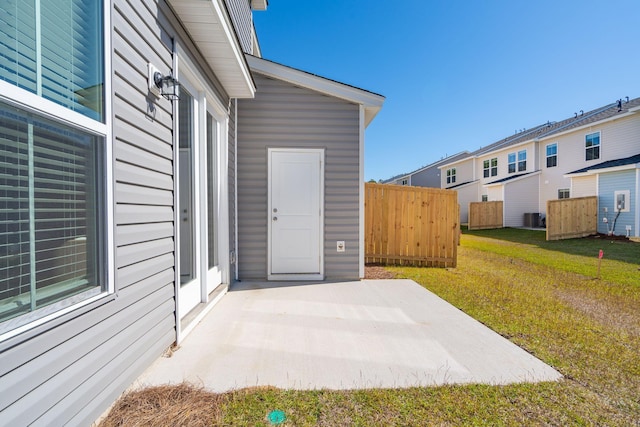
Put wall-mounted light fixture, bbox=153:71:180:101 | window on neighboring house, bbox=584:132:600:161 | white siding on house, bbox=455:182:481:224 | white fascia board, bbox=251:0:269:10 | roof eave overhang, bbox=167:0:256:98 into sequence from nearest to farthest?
wall-mounted light fixture, bbox=153:71:180:101 < roof eave overhang, bbox=167:0:256:98 < white fascia board, bbox=251:0:269:10 < window on neighboring house, bbox=584:132:600:161 < white siding on house, bbox=455:182:481:224

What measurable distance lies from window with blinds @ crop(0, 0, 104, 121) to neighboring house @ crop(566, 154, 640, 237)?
15409 millimetres

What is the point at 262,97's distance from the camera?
448 cm

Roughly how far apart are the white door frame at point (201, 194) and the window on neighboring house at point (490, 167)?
65.9ft

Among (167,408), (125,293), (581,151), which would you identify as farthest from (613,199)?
(125,293)

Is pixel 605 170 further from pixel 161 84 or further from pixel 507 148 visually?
pixel 161 84

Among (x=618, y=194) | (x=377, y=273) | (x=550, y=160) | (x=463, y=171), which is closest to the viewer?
(x=377, y=273)

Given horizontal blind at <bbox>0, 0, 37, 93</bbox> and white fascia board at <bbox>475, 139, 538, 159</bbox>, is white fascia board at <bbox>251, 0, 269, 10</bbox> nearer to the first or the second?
horizontal blind at <bbox>0, 0, 37, 93</bbox>

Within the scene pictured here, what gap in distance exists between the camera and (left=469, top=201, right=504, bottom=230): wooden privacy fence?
51.5 feet

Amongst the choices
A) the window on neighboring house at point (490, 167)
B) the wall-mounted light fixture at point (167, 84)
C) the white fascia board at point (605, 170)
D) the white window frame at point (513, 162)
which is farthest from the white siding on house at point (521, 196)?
the wall-mounted light fixture at point (167, 84)

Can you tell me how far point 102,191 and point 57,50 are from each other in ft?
2.25

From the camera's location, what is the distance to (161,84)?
7.02 feet

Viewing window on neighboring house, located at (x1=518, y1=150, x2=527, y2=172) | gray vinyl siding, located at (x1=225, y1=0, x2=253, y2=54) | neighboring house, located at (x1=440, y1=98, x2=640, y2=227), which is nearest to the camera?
gray vinyl siding, located at (x1=225, y1=0, x2=253, y2=54)

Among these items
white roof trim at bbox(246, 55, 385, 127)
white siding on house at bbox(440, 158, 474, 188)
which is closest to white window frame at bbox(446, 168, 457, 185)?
white siding on house at bbox(440, 158, 474, 188)

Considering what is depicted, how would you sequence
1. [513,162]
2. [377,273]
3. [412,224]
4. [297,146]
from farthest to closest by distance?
[513,162] → [412,224] → [377,273] → [297,146]
